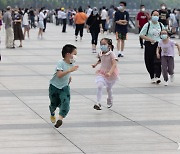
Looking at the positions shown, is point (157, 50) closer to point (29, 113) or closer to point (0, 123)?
point (29, 113)

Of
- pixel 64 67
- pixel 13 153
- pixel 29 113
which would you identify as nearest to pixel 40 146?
pixel 13 153

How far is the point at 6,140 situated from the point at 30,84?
6.73 metres

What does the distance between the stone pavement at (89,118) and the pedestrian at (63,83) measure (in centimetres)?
26

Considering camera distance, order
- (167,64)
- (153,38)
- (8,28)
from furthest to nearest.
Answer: (8,28)
(153,38)
(167,64)

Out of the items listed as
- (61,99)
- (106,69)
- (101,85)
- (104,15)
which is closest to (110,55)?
(106,69)

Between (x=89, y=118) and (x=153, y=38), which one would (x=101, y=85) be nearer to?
(x=89, y=118)

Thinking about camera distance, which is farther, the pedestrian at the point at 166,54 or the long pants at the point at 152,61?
the long pants at the point at 152,61

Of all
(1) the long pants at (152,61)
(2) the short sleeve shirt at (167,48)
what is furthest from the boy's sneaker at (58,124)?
(1) the long pants at (152,61)

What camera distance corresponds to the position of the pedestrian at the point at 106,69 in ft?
43.6

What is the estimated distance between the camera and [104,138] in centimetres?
1061

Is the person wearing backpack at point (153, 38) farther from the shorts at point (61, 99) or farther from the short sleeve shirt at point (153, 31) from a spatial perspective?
the shorts at point (61, 99)

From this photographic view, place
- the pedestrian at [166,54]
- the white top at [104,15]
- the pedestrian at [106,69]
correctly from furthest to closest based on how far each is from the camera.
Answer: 1. the white top at [104,15]
2. the pedestrian at [166,54]
3. the pedestrian at [106,69]

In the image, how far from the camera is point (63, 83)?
1160cm

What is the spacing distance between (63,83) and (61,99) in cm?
24
